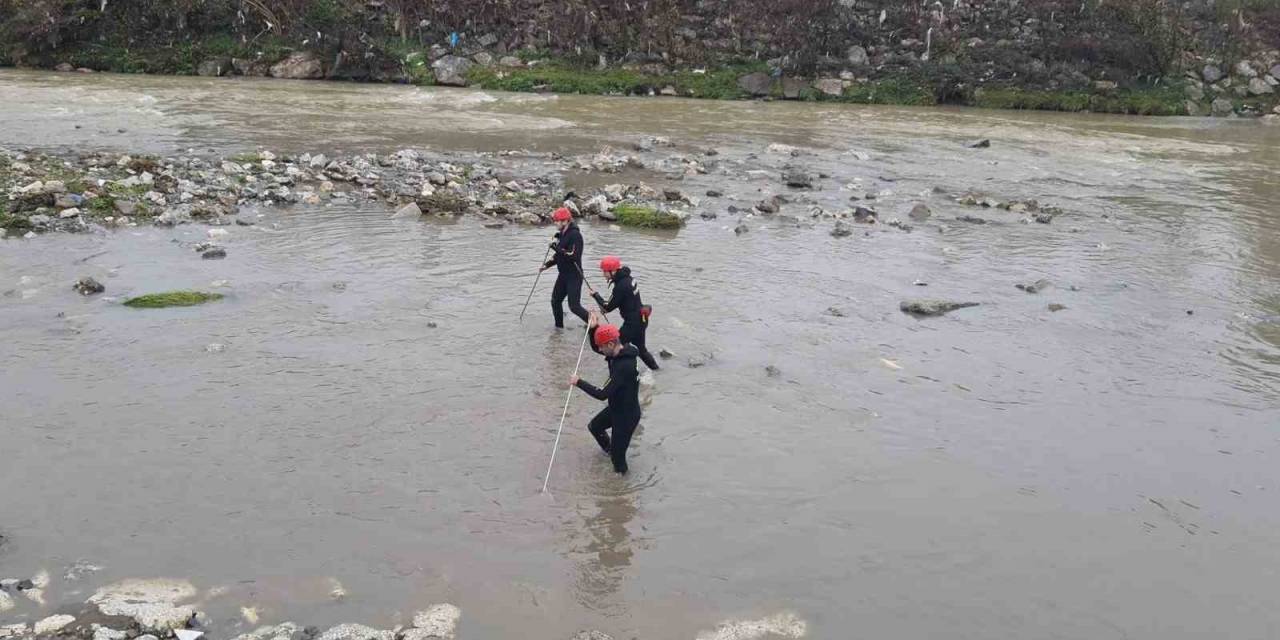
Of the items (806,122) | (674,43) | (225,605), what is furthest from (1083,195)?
(674,43)

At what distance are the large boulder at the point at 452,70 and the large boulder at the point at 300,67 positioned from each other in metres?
5.52

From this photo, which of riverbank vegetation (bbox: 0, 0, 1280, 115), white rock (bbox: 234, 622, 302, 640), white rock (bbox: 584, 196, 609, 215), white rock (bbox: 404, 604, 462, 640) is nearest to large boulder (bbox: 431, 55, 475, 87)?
riverbank vegetation (bbox: 0, 0, 1280, 115)

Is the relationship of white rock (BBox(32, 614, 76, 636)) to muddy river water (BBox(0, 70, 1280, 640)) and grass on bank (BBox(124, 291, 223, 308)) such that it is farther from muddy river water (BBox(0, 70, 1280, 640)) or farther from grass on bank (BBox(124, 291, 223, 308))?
grass on bank (BBox(124, 291, 223, 308))

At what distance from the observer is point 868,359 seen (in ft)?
44.5

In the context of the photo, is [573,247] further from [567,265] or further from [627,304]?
[627,304]

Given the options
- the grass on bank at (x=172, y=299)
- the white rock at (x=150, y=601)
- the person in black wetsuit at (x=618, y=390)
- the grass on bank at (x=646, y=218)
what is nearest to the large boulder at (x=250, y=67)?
the grass on bank at (x=646, y=218)

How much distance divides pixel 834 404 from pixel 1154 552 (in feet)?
13.0

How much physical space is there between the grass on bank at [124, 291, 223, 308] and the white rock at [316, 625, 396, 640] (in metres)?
8.62

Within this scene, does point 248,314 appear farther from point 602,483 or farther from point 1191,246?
point 1191,246

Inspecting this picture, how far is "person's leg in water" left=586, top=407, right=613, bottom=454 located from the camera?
33.2 ft

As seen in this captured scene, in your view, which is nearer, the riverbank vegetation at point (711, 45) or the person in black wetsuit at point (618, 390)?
the person in black wetsuit at point (618, 390)

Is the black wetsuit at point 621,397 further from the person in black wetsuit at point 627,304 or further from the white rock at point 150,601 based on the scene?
the white rock at point 150,601

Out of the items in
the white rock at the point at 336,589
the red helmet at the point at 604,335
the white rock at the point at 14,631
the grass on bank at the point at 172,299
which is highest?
the red helmet at the point at 604,335

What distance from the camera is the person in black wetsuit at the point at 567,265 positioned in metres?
14.1
